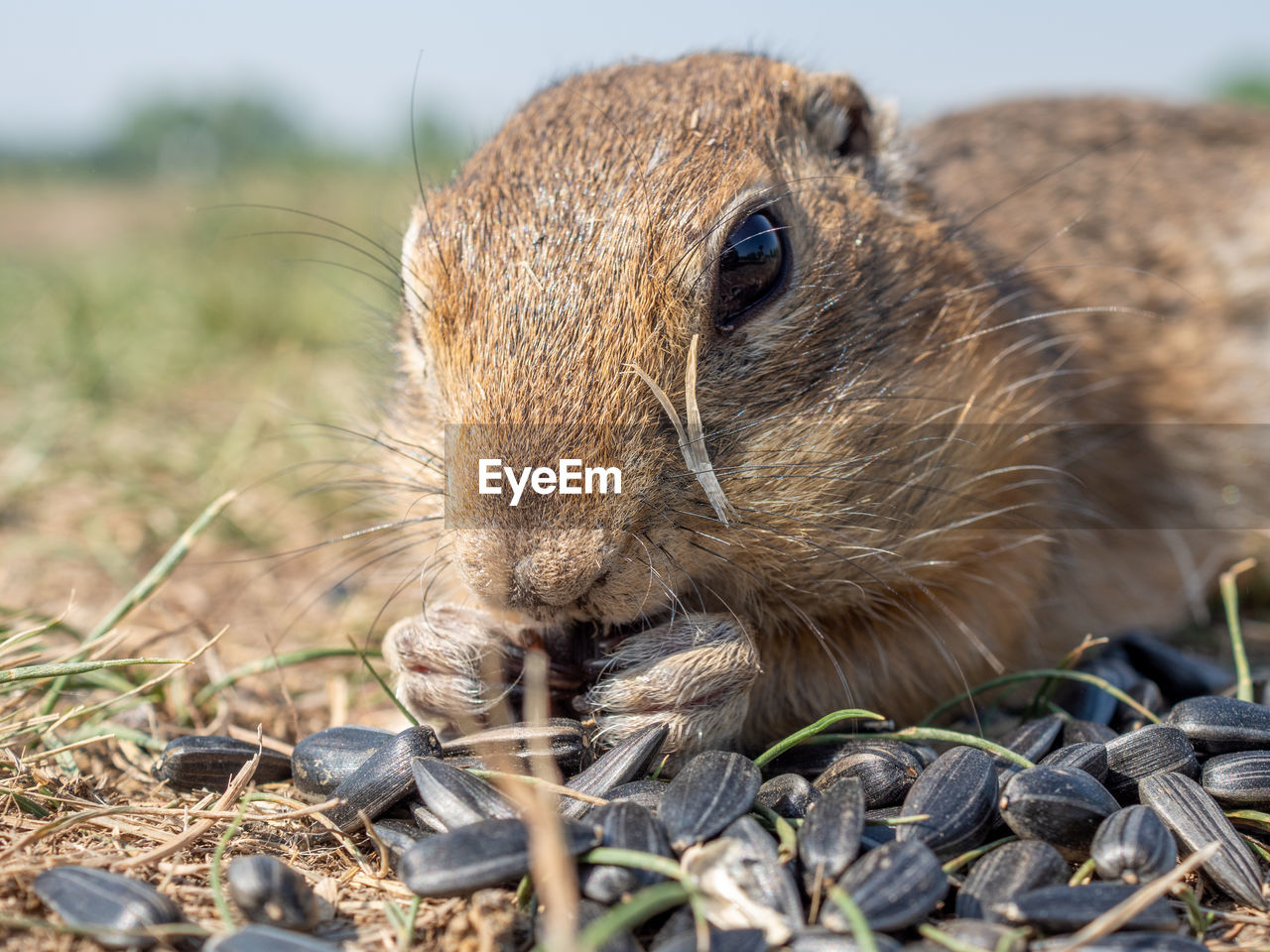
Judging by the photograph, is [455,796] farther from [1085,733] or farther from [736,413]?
[1085,733]

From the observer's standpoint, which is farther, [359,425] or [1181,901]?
[359,425]

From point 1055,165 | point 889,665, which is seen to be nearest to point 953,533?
point 889,665

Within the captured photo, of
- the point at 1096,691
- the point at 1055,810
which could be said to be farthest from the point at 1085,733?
the point at 1055,810

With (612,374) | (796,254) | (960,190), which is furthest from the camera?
(960,190)

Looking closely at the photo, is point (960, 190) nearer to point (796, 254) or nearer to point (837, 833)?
point (796, 254)

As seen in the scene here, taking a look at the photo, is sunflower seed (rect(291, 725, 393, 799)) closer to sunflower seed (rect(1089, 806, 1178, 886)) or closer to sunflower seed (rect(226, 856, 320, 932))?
sunflower seed (rect(226, 856, 320, 932))
